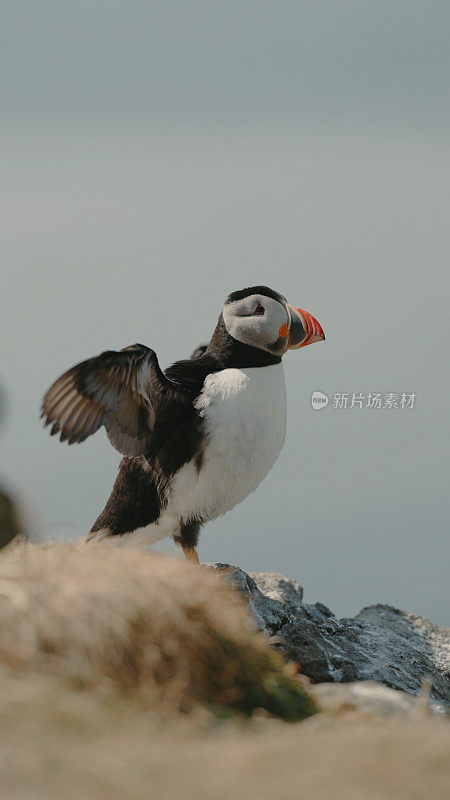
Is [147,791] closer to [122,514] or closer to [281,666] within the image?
[281,666]

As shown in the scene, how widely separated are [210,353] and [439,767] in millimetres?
6135

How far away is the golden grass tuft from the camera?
4797 mm

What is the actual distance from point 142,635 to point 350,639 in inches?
164

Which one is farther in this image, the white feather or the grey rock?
the white feather

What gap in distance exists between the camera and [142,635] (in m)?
Result: 4.93

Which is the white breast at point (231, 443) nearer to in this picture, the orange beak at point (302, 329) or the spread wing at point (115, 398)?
the spread wing at point (115, 398)

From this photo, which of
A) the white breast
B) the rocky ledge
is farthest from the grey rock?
the white breast

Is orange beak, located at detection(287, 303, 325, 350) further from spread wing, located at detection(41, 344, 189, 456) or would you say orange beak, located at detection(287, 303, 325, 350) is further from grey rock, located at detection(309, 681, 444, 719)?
grey rock, located at detection(309, 681, 444, 719)

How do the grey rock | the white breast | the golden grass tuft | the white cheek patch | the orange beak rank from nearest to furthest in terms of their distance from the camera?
the golden grass tuft
the grey rock
the white breast
the white cheek patch
the orange beak

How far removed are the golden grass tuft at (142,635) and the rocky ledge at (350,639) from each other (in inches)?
77.5

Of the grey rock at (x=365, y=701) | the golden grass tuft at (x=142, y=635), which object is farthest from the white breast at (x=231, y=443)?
the grey rock at (x=365, y=701)

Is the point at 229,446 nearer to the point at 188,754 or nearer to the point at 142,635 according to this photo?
the point at 142,635

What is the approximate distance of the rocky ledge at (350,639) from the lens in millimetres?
7543

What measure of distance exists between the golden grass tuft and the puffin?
3.15 metres
